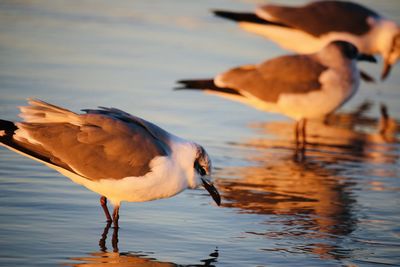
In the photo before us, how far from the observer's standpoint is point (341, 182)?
9.95 metres

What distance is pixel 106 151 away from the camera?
25.3ft

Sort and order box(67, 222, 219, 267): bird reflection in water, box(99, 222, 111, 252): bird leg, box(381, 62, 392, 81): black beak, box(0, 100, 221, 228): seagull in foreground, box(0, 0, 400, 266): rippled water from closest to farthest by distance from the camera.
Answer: box(67, 222, 219, 267): bird reflection in water
box(99, 222, 111, 252): bird leg
box(0, 0, 400, 266): rippled water
box(0, 100, 221, 228): seagull in foreground
box(381, 62, 392, 81): black beak

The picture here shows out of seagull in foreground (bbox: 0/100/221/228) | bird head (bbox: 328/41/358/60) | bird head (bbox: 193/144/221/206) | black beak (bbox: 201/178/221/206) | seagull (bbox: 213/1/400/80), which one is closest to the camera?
seagull in foreground (bbox: 0/100/221/228)

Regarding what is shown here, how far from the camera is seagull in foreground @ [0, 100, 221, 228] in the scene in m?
7.60

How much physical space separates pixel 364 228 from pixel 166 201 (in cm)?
175

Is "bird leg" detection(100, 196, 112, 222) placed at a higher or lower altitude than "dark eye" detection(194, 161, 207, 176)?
lower

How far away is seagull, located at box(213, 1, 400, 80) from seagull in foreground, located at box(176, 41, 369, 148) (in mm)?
2865

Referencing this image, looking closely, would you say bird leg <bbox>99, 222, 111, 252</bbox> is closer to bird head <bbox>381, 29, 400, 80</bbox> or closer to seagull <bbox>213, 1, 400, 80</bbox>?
seagull <bbox>213, 1, 400, 80</bbox>

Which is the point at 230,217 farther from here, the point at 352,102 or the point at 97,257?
the point at 352,102

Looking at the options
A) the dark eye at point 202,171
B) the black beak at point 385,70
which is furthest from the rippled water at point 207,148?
the dark eye at point 202,171

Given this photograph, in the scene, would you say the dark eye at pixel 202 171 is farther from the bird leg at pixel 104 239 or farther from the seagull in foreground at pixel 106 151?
the bird leg at pixel 104 239

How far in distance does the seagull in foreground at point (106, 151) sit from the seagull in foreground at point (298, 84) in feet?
13.3

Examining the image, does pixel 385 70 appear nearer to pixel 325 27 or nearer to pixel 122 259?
pixel 325 27

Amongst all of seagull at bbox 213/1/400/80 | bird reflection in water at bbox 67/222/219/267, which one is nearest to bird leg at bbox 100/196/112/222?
bird reflection in water at bbox 67/222/219/267
